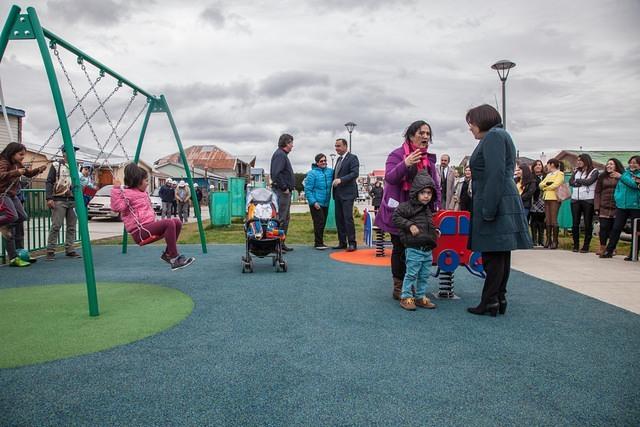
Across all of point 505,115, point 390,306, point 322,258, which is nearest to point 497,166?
point 390,306

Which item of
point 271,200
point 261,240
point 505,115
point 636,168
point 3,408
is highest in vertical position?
point 505,115

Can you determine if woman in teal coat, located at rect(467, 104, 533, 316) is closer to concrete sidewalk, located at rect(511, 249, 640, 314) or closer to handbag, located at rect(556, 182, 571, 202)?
concrete sidewalk, located at rect(511, 249, 640, 314)

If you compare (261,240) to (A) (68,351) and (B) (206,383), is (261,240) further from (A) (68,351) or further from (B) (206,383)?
(B) (206,383)

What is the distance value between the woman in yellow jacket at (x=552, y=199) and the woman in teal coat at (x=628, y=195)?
1511 mm

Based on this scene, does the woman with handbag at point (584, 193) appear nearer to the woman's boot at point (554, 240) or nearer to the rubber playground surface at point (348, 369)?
the woman's boot at point (554, 240)

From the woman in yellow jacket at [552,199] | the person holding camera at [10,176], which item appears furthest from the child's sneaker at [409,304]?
the woman in yellow jacket at [552,199]

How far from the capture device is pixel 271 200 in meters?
6.48

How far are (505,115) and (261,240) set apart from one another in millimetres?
8989

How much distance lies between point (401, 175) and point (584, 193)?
6.08 m

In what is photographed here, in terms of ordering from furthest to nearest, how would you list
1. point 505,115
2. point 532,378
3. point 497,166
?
point 505,115 < point 497,166 < point 532,378

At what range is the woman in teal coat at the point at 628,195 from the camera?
730cm

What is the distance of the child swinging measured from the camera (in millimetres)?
4867

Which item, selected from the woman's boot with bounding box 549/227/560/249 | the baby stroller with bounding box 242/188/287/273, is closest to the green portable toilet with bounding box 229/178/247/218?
the baby stroller with bounding box 242/188/287/273

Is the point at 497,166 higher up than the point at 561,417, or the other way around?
the point at 497,166
